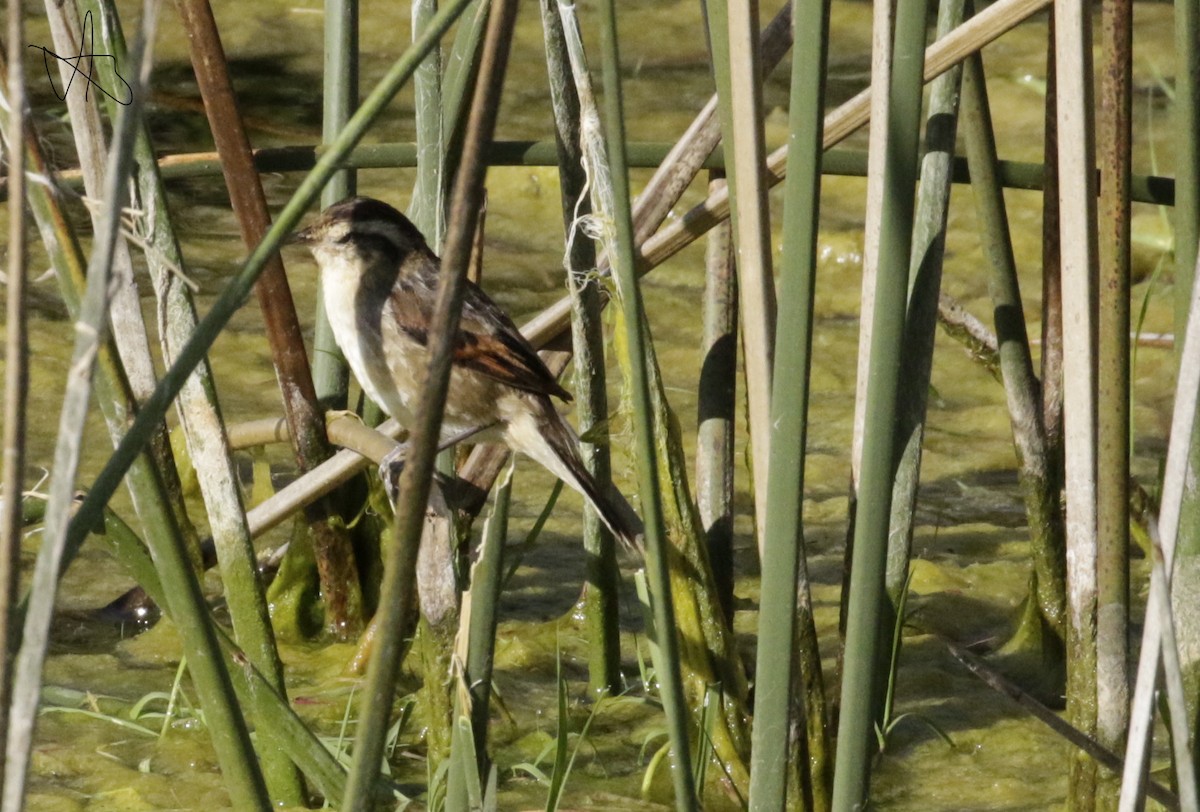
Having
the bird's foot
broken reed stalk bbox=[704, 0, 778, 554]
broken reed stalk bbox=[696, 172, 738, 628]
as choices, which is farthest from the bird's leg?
broken reed stalk bbox=[704, 0, 778, 554]

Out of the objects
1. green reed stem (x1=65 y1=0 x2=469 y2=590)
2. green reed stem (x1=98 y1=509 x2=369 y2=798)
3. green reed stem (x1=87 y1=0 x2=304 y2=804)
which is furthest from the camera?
green reed stem (x1=87 y1=0 x2=304 y2=804)

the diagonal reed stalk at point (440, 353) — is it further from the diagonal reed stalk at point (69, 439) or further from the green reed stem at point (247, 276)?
the diagonal reed stalk at point (69, 439)

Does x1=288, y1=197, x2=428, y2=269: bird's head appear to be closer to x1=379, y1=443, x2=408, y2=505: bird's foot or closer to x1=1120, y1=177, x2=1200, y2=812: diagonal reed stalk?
x1=379, y1=443, x2=408, y2=505: bird's foot

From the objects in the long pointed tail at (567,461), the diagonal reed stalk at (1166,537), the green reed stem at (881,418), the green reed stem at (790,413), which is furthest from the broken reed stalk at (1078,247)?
the long pointed tail at (567,461)

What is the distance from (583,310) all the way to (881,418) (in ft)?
2.85

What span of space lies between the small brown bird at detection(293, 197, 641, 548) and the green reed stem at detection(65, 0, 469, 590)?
5.19 feet

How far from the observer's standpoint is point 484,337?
10.0ft

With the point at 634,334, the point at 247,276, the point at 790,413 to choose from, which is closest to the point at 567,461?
the point at 790,413

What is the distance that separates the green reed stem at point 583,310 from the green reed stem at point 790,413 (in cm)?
52

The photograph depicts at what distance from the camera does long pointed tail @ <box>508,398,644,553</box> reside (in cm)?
279

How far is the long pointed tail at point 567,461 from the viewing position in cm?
279

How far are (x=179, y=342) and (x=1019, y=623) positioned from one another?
6.50ft

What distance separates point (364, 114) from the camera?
1270 mm

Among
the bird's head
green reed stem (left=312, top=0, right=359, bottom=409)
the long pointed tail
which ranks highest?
green reed stem (left=312, top=0, right=359, bottom=409)
